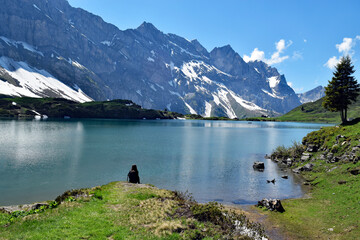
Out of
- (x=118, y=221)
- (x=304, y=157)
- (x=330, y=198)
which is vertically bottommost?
(x=330, y=198)

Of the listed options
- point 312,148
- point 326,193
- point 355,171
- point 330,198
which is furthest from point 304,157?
point 330,198

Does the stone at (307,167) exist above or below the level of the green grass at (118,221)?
below

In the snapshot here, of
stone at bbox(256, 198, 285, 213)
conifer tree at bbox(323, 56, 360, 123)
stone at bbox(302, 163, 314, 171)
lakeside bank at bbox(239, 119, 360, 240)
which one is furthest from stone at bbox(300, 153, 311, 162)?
stone at bbox(256, 198, 285, 213)

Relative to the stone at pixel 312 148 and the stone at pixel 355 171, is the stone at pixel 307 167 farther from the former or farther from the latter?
the stone at pixel 355 171

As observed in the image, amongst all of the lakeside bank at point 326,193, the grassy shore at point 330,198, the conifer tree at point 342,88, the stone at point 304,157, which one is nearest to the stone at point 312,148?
the lakeside bank at point 326,193

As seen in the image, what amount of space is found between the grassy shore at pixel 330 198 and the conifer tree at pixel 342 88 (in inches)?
527

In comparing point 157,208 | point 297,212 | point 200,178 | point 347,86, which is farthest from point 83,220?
point 347,86

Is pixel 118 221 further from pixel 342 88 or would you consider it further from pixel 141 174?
pixel 342 88

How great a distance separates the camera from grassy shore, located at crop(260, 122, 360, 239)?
73.5 ft

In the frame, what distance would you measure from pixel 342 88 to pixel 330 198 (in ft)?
153

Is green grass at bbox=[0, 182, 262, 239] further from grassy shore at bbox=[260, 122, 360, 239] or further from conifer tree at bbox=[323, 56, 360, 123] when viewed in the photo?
conifer tree at bbox=[323, 56, 360, 123]

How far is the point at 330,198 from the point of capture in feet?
101

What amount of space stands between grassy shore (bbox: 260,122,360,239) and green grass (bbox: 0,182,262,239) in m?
7.09

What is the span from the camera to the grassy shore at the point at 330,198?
2239cm
